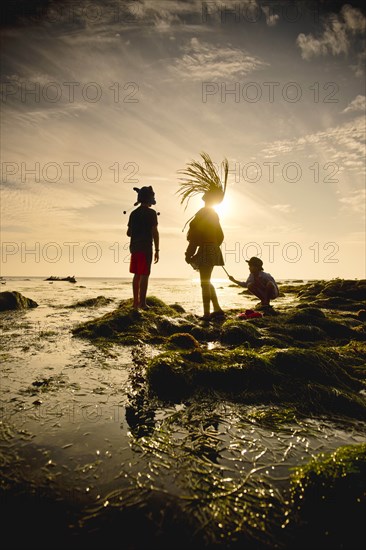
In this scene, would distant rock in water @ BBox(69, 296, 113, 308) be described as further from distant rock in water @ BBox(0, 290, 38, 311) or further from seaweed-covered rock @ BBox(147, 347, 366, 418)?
seaweed-covered rock @ BBox(147, 347, 366, 418)

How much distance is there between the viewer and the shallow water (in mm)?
1706

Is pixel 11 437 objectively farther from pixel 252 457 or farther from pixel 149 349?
pixel 149 349

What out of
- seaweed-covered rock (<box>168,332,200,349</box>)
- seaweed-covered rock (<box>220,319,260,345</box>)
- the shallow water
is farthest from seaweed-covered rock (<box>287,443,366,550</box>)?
seaweed-covered rock (<box>220,319,260,345</box>)

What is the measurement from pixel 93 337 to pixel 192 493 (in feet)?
14.3

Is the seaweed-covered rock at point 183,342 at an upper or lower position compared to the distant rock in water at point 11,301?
lower

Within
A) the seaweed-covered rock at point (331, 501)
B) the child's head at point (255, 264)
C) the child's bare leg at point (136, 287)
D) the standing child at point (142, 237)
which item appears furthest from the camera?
the child's head at point (255, 264)

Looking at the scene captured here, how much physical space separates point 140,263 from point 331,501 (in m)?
6.64

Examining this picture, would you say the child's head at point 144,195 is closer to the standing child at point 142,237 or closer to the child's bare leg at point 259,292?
the standing child at point 142,237

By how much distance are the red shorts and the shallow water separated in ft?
14.2

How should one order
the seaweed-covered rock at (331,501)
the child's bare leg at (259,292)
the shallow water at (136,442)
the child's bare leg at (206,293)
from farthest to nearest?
the child's bare leg at (259,292) → the child's bare leg at (206,293) → the shallow water at (136,442) → the seaweed-covered rock at (331,501)

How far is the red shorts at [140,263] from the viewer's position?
7.72 m

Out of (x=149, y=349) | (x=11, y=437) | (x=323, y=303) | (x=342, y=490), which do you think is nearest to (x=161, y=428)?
(x=11, y=437)

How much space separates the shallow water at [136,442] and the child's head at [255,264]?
6.03 metres

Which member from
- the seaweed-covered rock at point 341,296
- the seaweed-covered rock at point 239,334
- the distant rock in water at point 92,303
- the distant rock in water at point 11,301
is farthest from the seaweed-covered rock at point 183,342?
the seaweed-covered rock at point 341,296
